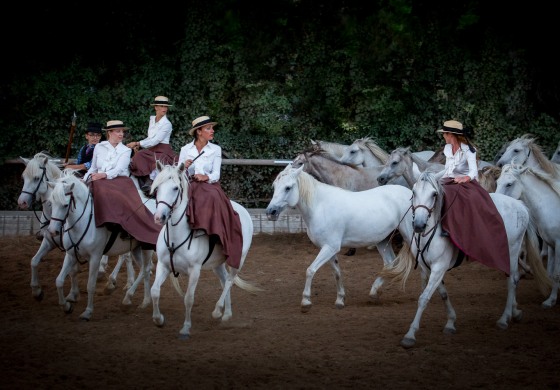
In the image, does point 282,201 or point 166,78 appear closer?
point 282,201

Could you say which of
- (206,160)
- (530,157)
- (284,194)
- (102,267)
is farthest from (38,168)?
(530,157)

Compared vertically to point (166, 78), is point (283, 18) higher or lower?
higher

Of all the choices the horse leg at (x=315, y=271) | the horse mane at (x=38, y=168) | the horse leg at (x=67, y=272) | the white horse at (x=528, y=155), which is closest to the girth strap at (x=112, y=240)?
the horse leg at (x=67, y=272)

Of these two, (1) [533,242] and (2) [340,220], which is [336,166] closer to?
(2) [340,220]

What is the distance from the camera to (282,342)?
28.5 feet

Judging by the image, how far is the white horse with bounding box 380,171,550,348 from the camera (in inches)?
341

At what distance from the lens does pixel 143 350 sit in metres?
8.27

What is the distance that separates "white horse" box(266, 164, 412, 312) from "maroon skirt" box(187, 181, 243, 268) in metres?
1.09

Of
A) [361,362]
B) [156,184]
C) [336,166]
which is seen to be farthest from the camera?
[336,166]

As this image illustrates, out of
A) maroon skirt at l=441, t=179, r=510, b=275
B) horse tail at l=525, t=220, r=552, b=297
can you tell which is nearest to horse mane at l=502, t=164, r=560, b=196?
horse tail at l=525, t=220, r=552, b=297

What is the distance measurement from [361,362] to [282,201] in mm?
3117

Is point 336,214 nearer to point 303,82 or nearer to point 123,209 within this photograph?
point 123,209

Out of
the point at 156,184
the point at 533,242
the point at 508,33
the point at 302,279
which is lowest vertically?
the point at 302,279

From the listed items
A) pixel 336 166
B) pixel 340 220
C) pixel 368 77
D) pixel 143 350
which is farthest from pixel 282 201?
pixel 368 77
